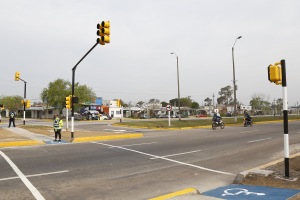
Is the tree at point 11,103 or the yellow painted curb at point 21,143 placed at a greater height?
the tree at point 11,103

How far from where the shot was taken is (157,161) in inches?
339

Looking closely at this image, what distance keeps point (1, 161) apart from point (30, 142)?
5156mm

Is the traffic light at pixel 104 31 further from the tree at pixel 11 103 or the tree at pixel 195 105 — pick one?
the tree at pixel 195 105

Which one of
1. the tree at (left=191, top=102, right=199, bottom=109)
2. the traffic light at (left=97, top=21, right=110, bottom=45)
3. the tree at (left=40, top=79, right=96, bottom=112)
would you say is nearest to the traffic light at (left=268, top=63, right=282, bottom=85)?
the traffic light at (left=97, top=21, right=110, bottom=45)

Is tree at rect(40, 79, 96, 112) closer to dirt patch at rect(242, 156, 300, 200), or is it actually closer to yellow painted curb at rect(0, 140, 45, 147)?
yellow painted curb at rect(0, 140, 45, 147)

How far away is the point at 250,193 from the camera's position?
16.2 feet

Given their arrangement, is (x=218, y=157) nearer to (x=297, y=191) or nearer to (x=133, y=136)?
(x=297, y=191)

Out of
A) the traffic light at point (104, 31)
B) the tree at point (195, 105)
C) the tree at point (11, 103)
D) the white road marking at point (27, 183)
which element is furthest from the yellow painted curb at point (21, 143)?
the tree at point (195, 105)

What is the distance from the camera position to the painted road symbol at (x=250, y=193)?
183 inches

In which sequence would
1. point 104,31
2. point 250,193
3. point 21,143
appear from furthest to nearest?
point 21,143
point 104,31
point 250,193

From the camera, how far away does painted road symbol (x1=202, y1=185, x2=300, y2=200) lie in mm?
4652

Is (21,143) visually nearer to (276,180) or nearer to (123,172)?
(123,172)

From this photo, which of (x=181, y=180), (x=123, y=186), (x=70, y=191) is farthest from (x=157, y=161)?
(x=70, y=191)

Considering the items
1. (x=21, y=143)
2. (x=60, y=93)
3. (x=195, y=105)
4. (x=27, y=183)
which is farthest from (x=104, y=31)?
(x=195, y=105)
